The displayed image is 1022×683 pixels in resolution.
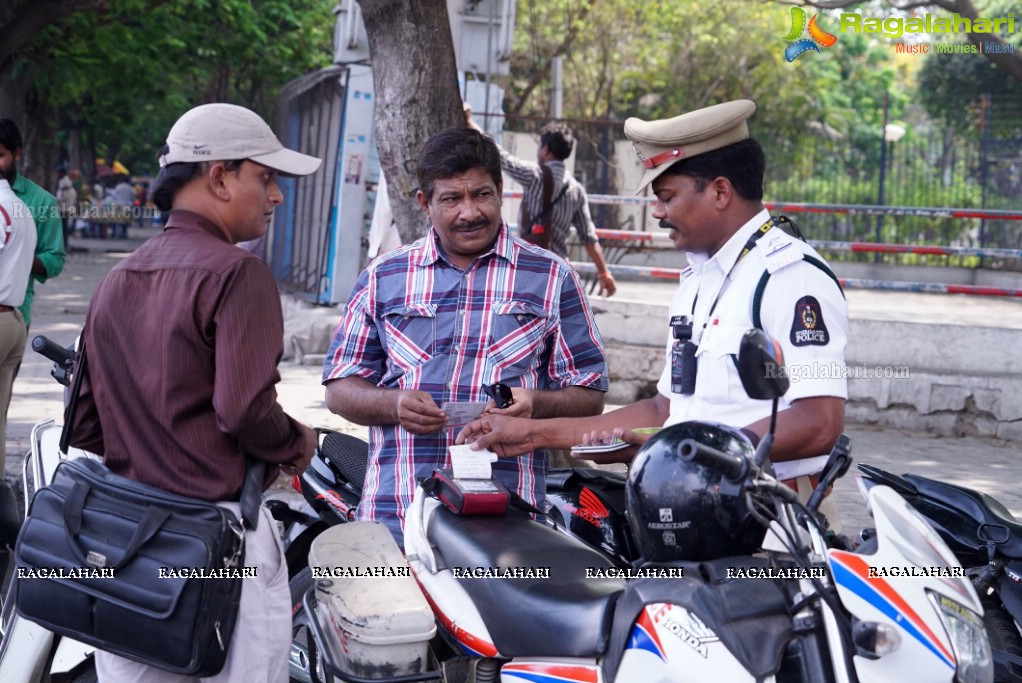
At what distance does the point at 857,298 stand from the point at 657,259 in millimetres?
6295

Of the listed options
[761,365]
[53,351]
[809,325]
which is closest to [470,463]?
[809,325]

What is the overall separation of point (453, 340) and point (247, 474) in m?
0.90

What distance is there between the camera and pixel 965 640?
6.61ft

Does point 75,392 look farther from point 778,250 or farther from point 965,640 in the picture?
point 965,640

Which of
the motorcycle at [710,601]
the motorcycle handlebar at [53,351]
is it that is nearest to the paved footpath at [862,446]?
the motorcycle handlebar at [53,351]

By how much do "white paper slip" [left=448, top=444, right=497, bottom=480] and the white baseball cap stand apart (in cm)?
84

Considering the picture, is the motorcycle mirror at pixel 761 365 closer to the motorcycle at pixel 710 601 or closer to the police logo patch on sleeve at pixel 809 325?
the motorcycle at pixel 710 601

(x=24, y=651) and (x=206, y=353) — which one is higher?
(x=206, y=353)

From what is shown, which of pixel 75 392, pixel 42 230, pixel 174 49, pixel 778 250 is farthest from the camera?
pixel 174 49

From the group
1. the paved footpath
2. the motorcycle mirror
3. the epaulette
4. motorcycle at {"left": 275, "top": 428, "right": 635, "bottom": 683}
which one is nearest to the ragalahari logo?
the paved footpath

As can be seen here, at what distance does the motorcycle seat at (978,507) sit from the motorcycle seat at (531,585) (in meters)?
1.64

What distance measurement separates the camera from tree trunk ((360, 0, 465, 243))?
583 cm

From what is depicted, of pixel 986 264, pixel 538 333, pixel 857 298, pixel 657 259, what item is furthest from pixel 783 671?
pixel 657 259

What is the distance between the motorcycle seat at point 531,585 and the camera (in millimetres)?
2305
